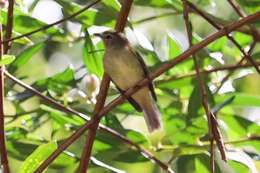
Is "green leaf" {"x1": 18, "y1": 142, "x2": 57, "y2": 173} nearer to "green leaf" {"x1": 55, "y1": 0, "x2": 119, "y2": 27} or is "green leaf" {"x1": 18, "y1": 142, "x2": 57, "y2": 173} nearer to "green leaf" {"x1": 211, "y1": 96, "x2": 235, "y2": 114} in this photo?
"green leaf" {"x1": 211, "y1": 96, "x2": 235, "y2": 114}

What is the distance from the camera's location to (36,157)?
4.60 feet

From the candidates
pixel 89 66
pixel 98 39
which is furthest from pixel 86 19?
pixel 98 39

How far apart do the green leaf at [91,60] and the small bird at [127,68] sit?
0.49 ft

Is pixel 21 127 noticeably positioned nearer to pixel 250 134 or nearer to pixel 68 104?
pixel 68 104

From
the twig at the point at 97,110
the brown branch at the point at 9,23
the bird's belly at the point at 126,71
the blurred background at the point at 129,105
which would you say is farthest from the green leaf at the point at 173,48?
the brown branch at the point at 9,23

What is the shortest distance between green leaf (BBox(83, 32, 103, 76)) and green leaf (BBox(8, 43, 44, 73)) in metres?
0.16

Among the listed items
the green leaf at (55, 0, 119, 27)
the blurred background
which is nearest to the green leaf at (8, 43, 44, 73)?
the blurred background

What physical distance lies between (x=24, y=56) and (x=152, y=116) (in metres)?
0.40

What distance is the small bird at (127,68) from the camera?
217 cm

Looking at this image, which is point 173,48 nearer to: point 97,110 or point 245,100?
point 245,100

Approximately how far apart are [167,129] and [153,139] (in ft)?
0.15

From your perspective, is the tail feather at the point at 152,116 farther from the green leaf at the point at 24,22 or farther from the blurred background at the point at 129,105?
the green leaf at the point at 24,22

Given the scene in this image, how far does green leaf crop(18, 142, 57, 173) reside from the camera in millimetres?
1387

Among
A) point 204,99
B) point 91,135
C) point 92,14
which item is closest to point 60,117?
point 92,14
